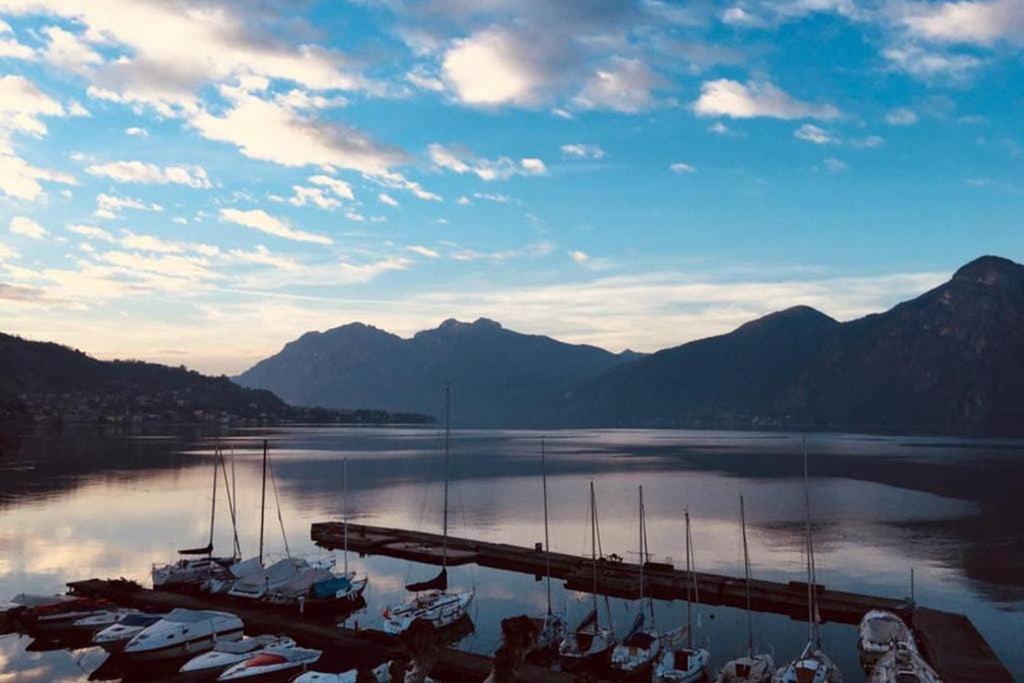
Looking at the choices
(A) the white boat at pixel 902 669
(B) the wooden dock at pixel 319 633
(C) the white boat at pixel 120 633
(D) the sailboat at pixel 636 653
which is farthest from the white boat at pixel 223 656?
(A) the white boat at pixel 902 669

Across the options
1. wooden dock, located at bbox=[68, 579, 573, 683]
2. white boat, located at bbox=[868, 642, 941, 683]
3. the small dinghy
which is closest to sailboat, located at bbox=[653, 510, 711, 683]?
wooden dock, located at bbox=[68, 579, 573, 683]

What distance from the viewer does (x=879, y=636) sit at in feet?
126

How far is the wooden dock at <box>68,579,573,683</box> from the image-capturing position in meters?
34.8

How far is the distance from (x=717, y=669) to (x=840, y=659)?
22.9 feet

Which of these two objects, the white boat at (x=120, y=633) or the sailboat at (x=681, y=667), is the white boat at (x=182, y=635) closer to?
the white boat at (x=120, y=633)

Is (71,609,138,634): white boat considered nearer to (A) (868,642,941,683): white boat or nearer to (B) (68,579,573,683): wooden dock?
(B) (68,579,573,683): wooden dock

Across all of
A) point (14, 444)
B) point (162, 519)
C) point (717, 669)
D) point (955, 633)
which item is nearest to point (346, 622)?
point (717, 669)

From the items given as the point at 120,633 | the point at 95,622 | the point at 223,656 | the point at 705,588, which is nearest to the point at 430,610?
the point at 223,656

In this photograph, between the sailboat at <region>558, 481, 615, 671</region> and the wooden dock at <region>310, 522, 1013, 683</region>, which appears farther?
the wooden dock at <region>310, 522, 1013, 683</region>

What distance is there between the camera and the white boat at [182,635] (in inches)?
1446

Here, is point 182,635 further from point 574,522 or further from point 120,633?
point 574,522

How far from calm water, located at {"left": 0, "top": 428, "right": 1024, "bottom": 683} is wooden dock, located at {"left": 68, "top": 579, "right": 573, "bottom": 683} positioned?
5.58m

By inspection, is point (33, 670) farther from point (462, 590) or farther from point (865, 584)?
point (865, 584)

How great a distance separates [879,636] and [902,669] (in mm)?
6941
